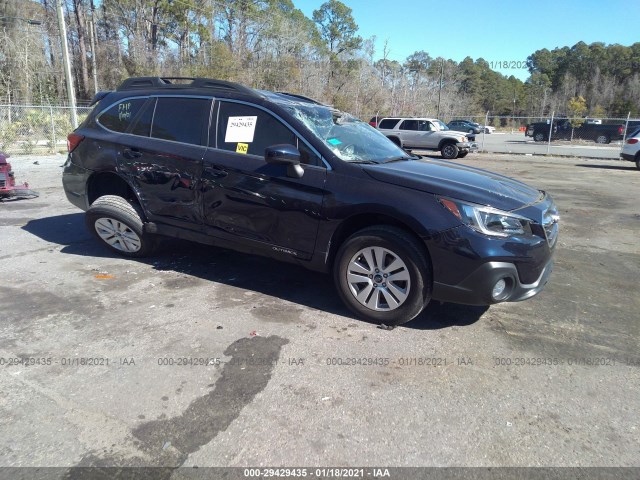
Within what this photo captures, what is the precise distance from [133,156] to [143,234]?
0.81m

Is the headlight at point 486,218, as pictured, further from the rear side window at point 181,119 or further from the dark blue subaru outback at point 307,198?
the rear side window at point 181,119

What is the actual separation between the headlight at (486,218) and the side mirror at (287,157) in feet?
3.97

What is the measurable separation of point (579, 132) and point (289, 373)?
40960 mm

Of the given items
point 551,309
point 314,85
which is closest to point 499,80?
point 314,85

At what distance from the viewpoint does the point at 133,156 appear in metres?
4.79

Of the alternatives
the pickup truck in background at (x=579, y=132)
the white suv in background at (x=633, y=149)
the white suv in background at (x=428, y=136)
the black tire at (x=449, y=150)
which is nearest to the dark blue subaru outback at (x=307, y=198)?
the white suv in background at (x=428, y=136)

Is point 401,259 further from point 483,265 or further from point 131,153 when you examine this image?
point 131,153

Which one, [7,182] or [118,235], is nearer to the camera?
[118,235]

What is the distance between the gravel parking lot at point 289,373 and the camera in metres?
2.38

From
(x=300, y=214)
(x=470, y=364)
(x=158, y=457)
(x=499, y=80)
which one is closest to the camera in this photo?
(x=158, y=457)

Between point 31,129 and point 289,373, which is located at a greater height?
point 31,129

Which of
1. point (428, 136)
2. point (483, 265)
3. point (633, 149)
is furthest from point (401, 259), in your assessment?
point (633, 149)

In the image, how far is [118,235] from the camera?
5039mm

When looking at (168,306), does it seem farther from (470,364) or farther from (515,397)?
(515,397)
